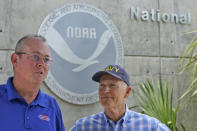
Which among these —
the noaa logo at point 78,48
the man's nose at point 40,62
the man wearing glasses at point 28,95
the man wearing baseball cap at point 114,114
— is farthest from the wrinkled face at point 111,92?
the noaa logo at point 78,48

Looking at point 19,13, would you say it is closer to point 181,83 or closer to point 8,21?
point 8,21

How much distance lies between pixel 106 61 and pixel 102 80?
192cm

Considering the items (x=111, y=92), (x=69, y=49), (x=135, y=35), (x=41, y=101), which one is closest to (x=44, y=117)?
(x=41, y=101)

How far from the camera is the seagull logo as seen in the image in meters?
3.81

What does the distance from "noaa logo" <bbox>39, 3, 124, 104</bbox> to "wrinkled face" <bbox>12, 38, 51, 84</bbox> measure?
195cm

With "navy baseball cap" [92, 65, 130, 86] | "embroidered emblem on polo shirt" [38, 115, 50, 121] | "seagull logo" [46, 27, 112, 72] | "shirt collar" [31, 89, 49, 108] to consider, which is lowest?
"embroidered emblem on polo shirt" [38, 115, 50, 121]

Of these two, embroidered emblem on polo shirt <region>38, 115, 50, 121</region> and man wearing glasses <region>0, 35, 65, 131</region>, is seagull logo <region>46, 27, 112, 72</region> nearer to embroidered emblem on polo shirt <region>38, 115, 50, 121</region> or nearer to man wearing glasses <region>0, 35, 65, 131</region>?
man wearing glasses <region>0, 35, 65, 131</region>

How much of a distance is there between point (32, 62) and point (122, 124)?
2.33 ft

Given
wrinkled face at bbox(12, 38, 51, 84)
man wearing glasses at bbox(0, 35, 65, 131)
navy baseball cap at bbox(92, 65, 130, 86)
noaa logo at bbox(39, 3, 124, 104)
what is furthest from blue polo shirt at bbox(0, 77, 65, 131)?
noaa logo at bbox(39, 3, 124, 104)

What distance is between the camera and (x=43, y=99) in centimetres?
184

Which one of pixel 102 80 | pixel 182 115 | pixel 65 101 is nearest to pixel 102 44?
pixel 65 101

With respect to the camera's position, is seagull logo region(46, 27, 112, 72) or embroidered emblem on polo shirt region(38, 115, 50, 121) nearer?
embroidered emblem on polo shirt region(38, 115, 50, 121)

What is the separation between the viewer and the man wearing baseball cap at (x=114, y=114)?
2.04 m

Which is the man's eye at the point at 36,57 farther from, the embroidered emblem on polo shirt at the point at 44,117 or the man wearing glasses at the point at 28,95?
the embroidered emblem on polo shirt at the point at 44,117
